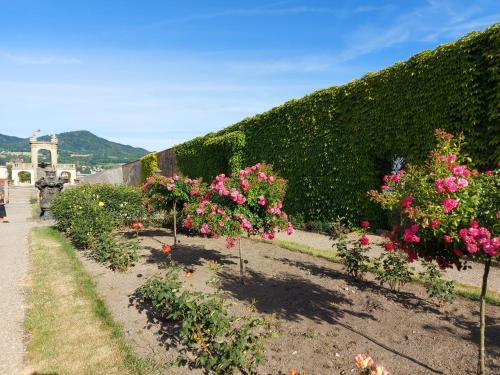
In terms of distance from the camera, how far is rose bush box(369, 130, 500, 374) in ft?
9.01

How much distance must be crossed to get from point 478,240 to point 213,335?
2.68m

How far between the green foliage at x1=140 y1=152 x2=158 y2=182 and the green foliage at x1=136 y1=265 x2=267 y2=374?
23197 millimetres

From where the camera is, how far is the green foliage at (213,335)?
3141mm

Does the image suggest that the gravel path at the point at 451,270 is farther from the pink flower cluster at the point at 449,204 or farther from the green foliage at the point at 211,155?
the green foliage at the point at 211,155

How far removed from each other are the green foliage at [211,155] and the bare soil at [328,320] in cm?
893

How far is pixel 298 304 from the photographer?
482 cm

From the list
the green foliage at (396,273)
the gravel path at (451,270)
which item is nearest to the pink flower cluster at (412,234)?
the gravel path at (451,270)

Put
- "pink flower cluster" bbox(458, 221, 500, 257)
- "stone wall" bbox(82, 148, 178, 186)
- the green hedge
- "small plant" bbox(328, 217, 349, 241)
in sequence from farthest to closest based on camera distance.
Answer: "stone wall" bbox(82, 148, 178, 186) < the green hedge < "small plant" bbox(328, 217, 349, 241) < "pink flower cluster" bbox(458, 221, 500, 257)

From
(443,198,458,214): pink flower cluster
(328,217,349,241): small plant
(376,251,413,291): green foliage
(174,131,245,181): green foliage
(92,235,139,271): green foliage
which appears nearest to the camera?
(443,198,458,214): pink flower cluster

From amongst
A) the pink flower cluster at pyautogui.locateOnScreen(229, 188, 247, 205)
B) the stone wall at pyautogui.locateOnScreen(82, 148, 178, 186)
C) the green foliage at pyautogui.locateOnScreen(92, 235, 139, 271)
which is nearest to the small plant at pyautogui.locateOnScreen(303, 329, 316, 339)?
the pink flower cluster at pyautogui.locateOnScreen(229, 188, 247, 205)

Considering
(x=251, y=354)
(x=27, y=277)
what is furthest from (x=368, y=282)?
(x=27, y=277)

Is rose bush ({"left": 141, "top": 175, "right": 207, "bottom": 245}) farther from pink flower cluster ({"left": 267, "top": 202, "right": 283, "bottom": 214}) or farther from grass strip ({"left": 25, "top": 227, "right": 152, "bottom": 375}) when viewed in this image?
pink flower cluster ({"left": 267, "top": 202, "right": 283, "bottom": 214})

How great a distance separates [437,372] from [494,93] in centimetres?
628

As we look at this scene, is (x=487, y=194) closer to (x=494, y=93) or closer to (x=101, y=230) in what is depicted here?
(x=494, y=93)
